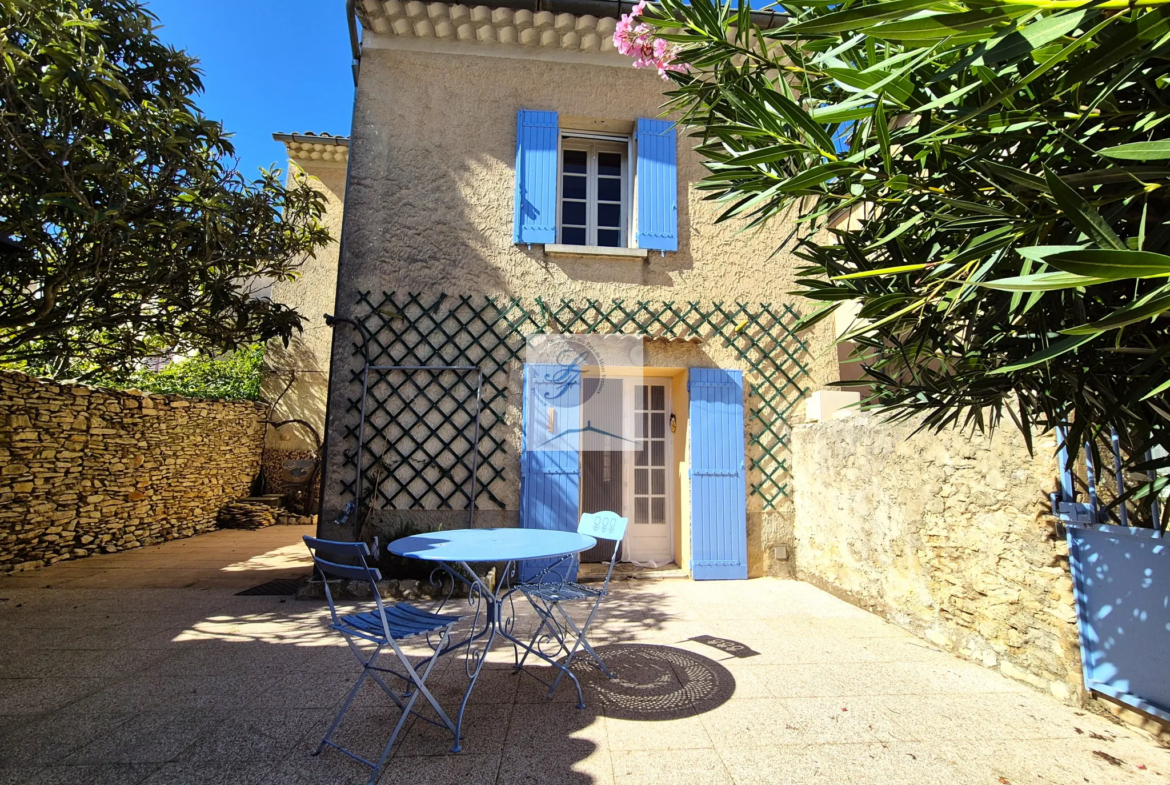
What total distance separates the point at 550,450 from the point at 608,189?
8.63ft

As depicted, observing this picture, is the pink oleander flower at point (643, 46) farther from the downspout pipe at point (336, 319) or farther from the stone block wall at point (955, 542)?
the downspout pipe at point (336, 319)

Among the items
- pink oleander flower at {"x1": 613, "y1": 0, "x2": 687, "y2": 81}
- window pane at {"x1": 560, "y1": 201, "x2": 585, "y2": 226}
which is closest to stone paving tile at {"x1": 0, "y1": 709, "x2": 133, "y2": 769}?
pink oleander flower at {"x1": 613, "y1": 0, "x2": 687, "y2": 81}

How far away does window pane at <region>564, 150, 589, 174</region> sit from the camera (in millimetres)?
5395

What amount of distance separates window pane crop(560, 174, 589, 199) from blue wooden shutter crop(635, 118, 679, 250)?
56 centimetres

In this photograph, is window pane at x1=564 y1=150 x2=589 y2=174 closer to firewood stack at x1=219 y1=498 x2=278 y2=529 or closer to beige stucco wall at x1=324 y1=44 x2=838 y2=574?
beige stucco wall at x1=324 y1=44 x2=838 y2=574

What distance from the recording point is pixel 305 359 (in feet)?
28.2

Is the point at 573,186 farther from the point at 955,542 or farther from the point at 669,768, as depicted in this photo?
the point at 669,768

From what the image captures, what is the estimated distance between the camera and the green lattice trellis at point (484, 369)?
180 inches

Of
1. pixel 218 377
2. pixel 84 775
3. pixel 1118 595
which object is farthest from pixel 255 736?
pixel 218 377

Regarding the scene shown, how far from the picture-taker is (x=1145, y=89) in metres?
1.08

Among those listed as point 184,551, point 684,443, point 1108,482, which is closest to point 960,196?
point 1108,482

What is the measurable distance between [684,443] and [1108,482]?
2.91 m

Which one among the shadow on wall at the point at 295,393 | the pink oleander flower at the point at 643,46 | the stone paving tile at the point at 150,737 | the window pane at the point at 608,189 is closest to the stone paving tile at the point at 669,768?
the stone paving tile at the point at 150,737

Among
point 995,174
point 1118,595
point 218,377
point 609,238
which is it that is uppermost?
point 609,238
